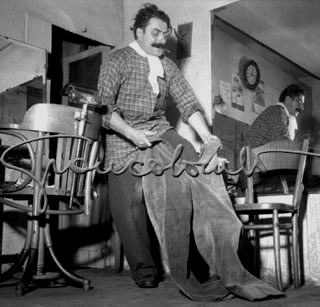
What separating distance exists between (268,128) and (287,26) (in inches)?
78.7

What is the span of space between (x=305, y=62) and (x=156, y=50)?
3.11m

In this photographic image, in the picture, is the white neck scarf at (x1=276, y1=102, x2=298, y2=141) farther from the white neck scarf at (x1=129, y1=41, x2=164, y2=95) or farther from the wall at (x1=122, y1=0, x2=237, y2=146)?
the white neck scarf at (x1=129, y1=41, x2=164, y2=95)

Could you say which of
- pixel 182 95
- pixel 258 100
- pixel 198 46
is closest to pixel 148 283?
pixel 182 95

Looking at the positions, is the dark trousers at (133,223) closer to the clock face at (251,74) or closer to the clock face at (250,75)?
the clock face at (250,75)

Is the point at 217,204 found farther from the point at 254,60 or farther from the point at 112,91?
the point at 254,60

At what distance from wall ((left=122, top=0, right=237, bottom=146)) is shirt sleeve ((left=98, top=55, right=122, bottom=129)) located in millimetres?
771

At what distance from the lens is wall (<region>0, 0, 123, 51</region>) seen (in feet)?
9.52

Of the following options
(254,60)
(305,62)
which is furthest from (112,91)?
(305,62)

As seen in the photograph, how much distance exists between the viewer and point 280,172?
7.95ft

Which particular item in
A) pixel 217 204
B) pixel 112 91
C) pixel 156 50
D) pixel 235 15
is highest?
pixel 235 15

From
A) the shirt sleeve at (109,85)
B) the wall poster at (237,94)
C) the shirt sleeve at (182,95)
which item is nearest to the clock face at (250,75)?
the wall poster at (237,94)

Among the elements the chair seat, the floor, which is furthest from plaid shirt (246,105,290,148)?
the floor

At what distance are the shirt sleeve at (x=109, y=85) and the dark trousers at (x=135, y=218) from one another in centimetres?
33

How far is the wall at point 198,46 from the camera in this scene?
2996 mm
